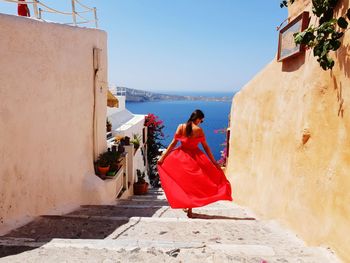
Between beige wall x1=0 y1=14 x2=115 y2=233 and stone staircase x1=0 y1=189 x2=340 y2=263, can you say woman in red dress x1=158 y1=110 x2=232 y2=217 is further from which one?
beige wall x1=0 y1=14 x2=115 y2=233

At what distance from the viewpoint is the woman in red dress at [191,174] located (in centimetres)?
520

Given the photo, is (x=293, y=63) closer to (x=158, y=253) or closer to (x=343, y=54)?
(x=343, y=54)

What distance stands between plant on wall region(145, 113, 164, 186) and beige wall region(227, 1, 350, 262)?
10473 mm

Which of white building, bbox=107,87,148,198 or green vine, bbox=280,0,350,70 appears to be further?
white building, bbox=107,87,148,198

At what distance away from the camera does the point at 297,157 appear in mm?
4090

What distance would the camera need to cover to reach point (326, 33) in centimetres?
321

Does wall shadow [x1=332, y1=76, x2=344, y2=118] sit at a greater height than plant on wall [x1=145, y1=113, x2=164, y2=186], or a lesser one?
greater

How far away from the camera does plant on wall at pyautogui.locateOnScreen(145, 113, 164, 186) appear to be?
16.9 metres

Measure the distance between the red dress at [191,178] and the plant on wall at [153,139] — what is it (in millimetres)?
11380

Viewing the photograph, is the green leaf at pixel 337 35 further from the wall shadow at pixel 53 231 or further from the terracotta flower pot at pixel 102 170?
the terracotta flower pot at pixel 102 170

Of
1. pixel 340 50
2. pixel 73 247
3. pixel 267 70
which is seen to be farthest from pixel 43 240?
pixel 267 70

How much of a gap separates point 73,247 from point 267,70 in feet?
15.9

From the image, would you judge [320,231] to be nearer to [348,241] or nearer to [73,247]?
[348,241]

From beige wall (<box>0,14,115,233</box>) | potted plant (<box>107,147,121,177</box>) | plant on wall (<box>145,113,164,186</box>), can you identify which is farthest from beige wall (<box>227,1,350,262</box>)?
plant on wall (<box>145,113,164,186</box>)
